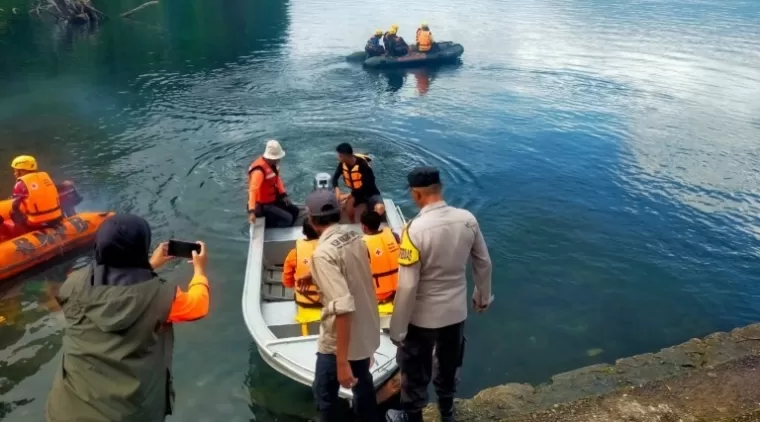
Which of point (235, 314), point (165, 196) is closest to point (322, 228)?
point (235, 314)

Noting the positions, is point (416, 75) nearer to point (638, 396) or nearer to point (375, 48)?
point (375, 48)

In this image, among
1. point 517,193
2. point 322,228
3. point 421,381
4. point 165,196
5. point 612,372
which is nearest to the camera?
point 322,228

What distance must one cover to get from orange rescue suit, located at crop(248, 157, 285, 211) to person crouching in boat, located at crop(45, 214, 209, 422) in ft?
16.3

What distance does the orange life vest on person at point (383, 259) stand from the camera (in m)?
5.70

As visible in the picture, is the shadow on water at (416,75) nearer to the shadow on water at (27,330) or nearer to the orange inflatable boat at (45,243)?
the orange inflatable boat at (45,243)

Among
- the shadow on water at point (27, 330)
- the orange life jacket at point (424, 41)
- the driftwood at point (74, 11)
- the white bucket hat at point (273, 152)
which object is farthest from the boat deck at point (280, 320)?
Result: the driftwood at point (74, 11)

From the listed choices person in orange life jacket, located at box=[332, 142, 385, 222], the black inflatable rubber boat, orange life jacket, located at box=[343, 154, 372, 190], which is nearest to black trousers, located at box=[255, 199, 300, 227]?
person in orange life jacket, located at box=[332, 142, 385, 222]

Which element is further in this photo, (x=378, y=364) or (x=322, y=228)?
(x=378, y=364)

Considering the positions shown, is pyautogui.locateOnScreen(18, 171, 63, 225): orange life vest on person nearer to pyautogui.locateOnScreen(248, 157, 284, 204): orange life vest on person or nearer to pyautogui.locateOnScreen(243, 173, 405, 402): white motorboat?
pyautogui.locateOnScreen(248, 157, 284, 204): orange life vest on person

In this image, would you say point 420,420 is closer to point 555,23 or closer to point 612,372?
point 612,372

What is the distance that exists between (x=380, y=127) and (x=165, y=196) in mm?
6856

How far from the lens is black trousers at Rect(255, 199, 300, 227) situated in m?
8.26

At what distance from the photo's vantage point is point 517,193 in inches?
→ 492

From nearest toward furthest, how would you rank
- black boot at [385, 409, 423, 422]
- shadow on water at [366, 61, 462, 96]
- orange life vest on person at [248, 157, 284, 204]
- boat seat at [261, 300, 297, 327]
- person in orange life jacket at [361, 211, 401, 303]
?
black boot at [385, 409, 423, 422] < person in orange life jacket at [361, 211, 401, 303] < boat seat at [261, 300, 297, 327] < orange life vest on person at [248, 157, 284, 204] < shadow on water at [366, 61, 462, 96]
